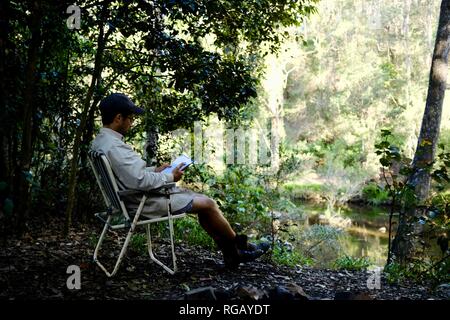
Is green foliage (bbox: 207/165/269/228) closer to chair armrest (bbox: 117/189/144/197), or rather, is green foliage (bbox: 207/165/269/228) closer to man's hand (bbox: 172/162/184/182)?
man's hand (bbox: 172/162/184/182)

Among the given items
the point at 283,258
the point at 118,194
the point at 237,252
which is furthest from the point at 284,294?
the point at 283,258

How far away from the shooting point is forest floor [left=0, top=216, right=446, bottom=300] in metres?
2.96

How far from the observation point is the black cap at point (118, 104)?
11.1 feet

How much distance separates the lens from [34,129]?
170 inches

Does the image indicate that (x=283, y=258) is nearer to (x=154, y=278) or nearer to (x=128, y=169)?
(x=154, y=278)

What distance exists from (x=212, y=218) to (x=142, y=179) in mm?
685

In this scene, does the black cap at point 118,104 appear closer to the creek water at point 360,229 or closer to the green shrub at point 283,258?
the green shrub at point 283,258

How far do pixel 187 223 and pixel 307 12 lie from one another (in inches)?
116

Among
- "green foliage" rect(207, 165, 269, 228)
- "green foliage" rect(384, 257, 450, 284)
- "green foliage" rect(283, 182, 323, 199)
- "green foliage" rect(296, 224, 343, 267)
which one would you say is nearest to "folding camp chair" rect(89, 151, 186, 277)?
"green foliage" rect(207, 165, 269, 228)

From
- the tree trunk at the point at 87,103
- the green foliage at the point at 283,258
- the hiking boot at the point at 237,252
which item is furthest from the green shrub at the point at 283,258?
the tree trunk at the point at 87,103

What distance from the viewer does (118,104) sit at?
3389 millimetres

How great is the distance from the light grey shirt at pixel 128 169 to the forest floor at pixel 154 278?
2.36 ft

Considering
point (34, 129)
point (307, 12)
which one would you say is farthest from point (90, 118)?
point (307, 12)

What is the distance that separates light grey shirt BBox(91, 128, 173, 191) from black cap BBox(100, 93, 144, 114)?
245 mm
